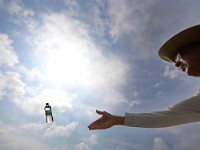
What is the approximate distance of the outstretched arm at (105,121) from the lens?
484 cm

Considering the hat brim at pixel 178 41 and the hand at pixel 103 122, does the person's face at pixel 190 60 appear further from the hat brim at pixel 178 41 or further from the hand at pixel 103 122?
the hand at pixel 103 122

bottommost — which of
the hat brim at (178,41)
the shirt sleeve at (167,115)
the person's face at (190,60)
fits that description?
the shirt sleeve at (167,115)

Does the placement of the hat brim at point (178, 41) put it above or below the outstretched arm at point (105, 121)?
above

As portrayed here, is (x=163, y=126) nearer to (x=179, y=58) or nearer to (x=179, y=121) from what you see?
(x=179, y=121)

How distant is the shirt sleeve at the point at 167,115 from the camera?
4723 mm

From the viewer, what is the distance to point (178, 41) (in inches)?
209

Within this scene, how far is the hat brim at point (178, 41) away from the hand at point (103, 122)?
1.76 m

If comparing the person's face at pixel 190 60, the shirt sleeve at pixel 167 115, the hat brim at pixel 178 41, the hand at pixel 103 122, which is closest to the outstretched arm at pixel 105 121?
the hand at pixel 103 122

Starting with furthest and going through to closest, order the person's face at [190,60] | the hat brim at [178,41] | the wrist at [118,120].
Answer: the hat brim at [178,41]
the person's face at [190,60]
the wrist at [118,120]

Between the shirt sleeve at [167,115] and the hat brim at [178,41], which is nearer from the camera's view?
the shirt sleeve at [167,115]

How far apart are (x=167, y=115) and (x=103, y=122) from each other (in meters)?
1.05

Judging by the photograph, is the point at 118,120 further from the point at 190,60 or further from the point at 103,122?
the point at 190,60

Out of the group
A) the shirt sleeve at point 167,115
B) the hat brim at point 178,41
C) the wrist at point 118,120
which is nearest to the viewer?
the shirt sleeve at point 167,115

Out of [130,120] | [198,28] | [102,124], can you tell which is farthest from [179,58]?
[102,124]
